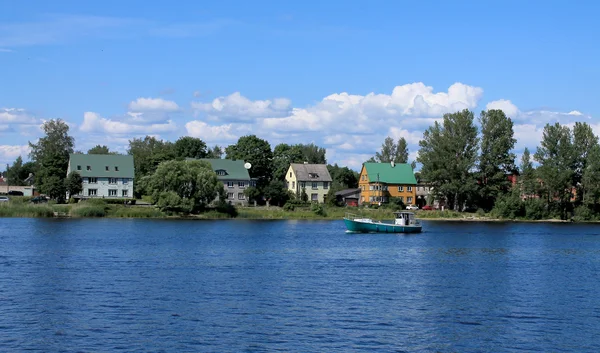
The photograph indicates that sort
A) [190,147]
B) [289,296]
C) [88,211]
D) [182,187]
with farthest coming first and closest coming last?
[190,147] → [182,187] → [88,211] → [289,296]

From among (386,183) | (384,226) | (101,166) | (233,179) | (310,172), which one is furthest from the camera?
(310,172)

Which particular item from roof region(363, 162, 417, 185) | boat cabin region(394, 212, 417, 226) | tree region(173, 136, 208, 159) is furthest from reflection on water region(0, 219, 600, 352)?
tree region(173, 136, 208, 159)

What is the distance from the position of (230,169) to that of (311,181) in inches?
594

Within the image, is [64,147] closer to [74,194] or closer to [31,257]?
[74,194]

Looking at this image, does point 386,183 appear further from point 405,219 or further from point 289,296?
point 289,296

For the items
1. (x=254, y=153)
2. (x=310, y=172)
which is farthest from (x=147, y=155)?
(x=310, y=172)

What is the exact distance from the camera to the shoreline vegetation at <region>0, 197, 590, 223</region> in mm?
87875

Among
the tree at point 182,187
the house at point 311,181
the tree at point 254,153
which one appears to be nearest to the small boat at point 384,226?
the tree at point 182,187

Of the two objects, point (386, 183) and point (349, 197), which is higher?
point (386, 183)

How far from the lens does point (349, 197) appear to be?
421 ft

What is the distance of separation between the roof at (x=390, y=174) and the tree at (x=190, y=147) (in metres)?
33.7

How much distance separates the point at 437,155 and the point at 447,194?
606 centimetres

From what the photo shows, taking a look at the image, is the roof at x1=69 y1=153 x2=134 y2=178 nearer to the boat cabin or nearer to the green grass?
the green grass

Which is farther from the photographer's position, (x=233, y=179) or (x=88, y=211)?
(x=233, y=179)
